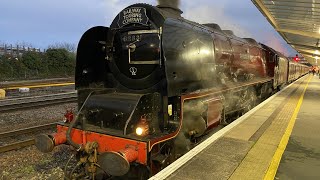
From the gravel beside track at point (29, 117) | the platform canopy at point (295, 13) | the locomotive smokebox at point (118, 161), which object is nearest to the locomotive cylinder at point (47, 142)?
the locomotive smokebox at point (118, 161)

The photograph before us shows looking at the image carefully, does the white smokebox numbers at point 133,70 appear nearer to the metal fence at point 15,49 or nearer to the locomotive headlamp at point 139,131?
the locomotive headlamp at point 139,131

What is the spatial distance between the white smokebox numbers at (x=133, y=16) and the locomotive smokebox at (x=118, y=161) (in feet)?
8.29

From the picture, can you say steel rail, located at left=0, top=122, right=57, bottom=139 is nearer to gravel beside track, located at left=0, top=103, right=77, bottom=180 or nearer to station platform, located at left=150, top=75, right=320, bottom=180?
gravel beside track, located at left=0, top=103, right=77, bottom=180

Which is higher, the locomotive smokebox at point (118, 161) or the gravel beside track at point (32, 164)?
the locomotive smokebox at point (118, 161)

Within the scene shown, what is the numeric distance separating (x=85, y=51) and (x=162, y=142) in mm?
2604

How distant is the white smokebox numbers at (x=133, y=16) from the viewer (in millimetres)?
5593

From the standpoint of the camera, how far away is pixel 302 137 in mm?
6527

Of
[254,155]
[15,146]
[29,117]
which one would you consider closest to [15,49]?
[29,117]

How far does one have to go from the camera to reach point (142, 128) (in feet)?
16.1

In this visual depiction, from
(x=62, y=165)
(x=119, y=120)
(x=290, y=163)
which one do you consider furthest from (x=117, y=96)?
(x=290, y=163)

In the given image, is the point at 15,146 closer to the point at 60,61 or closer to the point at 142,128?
the point at 142,128

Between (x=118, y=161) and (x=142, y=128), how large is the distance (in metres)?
0.80

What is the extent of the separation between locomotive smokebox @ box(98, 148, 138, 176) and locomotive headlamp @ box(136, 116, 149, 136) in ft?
1.24

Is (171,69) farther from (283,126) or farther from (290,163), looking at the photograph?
(283,126)
